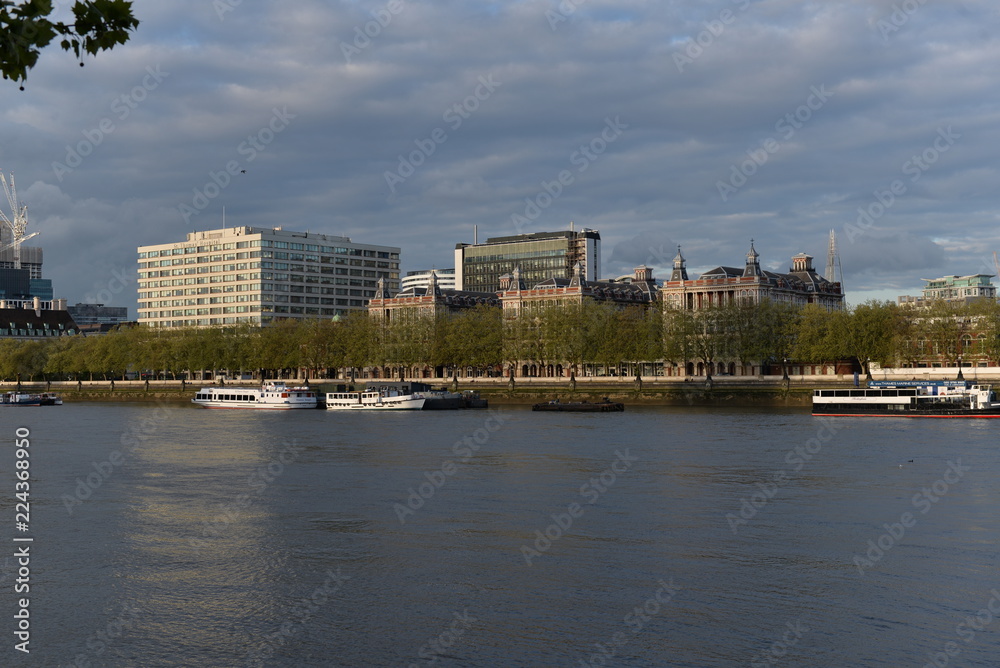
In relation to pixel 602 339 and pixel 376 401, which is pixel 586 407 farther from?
pixel 602 339

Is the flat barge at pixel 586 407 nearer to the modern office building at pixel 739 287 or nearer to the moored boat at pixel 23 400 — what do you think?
the modern office building at pixel 739 287

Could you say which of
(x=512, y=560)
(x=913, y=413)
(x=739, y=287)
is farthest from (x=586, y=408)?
(x=512, y=560)

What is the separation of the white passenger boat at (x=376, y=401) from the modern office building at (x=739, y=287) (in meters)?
64.4

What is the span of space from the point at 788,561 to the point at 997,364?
117878 mm

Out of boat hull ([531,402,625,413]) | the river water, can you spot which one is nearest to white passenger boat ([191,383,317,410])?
boat hull ([531,402,625,413])

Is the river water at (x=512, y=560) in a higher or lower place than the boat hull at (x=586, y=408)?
lower

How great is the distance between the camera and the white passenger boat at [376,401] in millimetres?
129750

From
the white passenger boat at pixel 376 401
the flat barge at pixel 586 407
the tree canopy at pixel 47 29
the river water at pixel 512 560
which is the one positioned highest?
the tree canopy at pixel 47 29

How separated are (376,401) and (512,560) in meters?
103

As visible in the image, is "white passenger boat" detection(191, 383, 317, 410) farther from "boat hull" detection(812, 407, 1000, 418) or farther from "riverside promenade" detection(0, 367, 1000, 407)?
"boat hull" detection(812, 407, 1000, 418)

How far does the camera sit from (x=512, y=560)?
101 feet

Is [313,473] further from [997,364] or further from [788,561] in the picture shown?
[997,364]

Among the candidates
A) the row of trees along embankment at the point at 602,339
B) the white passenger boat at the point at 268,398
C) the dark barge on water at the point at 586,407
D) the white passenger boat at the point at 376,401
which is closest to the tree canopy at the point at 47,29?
the dark barge on water at the point at 586,407

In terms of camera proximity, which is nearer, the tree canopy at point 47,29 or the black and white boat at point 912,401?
the tree canopy at point 47,29
